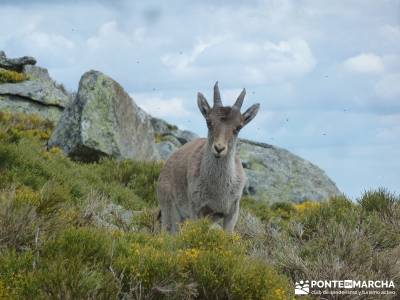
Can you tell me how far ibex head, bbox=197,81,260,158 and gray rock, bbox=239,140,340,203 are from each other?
13004 mm

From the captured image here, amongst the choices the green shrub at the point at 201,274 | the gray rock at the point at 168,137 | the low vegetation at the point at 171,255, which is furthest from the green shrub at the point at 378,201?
the gray rock at the point at 168,137

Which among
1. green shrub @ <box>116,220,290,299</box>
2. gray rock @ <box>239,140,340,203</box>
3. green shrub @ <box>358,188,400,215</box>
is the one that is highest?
gray rock @ <box>239,140,340,203</box>

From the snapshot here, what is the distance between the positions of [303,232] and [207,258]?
4.92m

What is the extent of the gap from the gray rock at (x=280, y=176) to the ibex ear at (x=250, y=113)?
1286 cm

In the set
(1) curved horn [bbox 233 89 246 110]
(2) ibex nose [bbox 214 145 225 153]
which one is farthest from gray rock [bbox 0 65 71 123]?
(2) ibex nose [bbox 214 145 225 153]

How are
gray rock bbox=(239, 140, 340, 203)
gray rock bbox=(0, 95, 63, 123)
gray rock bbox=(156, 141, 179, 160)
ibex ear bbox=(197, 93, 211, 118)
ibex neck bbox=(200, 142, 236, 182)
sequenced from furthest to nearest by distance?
gray rock bbox=(156, 141, 179, 160), gray rock bbox=(0, 95, 63, 123), gray rock bbox=(239, 140, 340, 203), ibex ear bbox=(197, 93, 211, 118), ibex neck bbox=(200, 142, 236, 182)

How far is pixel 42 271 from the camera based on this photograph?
611 cm

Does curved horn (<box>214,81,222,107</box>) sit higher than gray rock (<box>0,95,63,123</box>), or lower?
lower

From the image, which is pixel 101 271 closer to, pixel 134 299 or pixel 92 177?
pixel 134 299

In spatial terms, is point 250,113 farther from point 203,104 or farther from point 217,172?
point 217,172

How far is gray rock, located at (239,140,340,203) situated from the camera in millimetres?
23917

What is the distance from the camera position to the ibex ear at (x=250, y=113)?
1027 cm

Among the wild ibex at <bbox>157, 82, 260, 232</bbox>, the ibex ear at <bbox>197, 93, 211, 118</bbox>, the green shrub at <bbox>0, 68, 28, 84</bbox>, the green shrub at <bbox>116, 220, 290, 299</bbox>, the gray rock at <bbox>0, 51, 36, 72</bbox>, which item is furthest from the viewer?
the gray rock at <bbox>0, 51, 36, 72</bbox>

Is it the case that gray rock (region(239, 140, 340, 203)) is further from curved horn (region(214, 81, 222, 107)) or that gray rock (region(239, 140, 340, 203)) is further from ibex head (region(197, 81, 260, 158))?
curved horn (region(214, 81, 222, 107))
